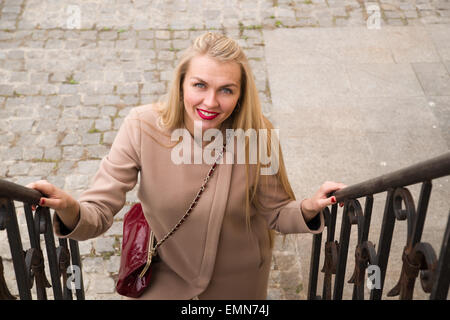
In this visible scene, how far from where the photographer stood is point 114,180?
280 cm

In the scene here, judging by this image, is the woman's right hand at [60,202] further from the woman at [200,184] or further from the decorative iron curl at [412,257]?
the decorative iron curl at [412,257]

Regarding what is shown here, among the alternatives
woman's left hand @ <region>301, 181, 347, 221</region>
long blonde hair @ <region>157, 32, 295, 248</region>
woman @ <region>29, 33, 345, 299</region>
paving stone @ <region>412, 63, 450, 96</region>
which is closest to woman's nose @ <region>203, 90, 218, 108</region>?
woman @ <region>29, 33, 345, 299</region>

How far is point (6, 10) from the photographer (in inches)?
→ 310

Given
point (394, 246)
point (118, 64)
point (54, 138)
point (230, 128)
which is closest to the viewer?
Answer: point (230, 128)

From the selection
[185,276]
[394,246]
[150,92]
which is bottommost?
[394,246]

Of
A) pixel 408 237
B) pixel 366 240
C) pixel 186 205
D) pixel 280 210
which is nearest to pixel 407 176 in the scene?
pixel 408 237

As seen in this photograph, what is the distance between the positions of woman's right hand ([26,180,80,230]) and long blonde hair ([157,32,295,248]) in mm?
692

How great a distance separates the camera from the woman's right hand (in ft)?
7.64

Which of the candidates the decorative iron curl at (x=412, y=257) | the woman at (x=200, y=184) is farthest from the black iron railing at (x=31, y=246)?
the decorative iron curl at (x=412, y=257)

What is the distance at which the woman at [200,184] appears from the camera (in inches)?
107

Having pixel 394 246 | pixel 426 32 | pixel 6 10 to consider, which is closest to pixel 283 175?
pixel 394 246

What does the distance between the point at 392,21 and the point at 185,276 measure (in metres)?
5.79

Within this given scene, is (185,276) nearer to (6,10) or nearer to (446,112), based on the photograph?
(446,112)

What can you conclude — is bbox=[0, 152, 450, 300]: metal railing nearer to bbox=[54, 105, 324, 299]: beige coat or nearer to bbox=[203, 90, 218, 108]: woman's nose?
bbox=[54, 105, 324, 299]: beige coat
